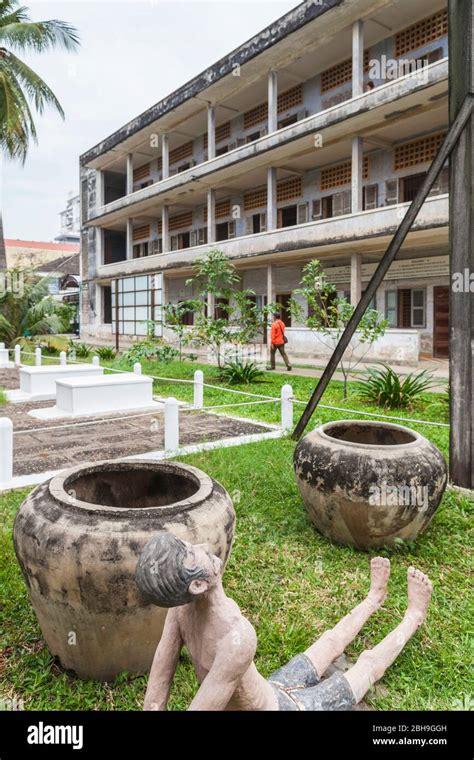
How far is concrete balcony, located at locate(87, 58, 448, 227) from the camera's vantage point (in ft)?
46.3

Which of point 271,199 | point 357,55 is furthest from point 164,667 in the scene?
point 271,199

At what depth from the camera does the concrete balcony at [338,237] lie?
1414 centimetres

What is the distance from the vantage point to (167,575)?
5.46 ft

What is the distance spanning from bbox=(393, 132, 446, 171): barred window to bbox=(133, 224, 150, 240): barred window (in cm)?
1689

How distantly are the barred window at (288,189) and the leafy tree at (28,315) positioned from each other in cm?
1055

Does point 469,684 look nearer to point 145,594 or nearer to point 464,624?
point 464,624

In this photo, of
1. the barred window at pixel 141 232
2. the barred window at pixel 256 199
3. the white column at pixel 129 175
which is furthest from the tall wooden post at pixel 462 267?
the barred window at pixel 141 232

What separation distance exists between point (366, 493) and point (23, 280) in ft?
68.3

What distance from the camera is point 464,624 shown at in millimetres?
2949

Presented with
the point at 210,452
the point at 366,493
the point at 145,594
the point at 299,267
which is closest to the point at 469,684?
the point at 366,493

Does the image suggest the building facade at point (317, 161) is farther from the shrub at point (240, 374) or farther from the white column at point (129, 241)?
the shrub at point (240, 374)

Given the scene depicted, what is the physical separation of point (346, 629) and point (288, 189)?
21.7 metres

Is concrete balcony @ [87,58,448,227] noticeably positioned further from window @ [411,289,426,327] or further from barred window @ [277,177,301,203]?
window @ [411,289,426,327]

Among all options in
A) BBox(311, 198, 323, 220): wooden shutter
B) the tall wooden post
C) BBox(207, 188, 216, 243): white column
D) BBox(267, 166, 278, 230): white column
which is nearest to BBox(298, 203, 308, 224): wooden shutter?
BBox(311, 198, 323, 220): wooden shutter
